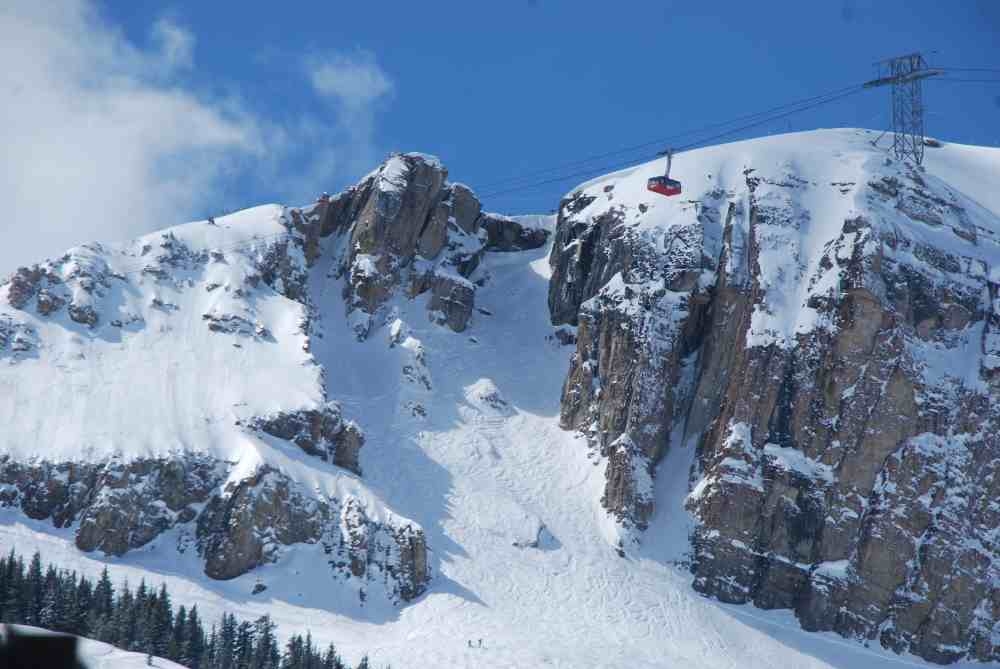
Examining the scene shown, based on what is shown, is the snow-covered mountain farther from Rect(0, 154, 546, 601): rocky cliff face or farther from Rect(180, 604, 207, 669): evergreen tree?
Rect(180, 604, 207, 669): evergreen tree

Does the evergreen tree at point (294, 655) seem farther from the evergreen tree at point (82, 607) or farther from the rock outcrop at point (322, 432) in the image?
the rock outcrop at point (322, 432)

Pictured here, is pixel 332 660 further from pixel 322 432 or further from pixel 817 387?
pixel 817 387

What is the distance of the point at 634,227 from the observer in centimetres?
10956

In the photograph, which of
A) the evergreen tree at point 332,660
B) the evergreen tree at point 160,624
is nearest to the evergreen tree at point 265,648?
the evergreen tree at point 332,660

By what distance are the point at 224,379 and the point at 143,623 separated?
31048 mm

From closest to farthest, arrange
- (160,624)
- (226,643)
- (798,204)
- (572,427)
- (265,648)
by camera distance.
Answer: (160,624), (226,643), (265,648), (572,427), (798,204)

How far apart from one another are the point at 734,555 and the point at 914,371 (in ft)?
67.0

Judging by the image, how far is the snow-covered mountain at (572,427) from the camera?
81875 mm

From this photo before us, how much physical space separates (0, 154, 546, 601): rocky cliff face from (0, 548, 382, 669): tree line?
9.95m

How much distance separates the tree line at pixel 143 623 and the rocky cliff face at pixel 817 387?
102 feet

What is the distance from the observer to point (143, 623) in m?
64.5

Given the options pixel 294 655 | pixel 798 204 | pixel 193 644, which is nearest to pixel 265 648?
pixel 294 655

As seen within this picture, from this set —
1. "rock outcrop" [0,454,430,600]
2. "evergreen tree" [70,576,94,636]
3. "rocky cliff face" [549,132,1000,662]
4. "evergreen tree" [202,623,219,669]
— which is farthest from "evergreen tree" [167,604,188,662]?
"rocky cliff face" [549,132,1000,662]

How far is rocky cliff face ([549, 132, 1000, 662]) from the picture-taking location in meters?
88.9
